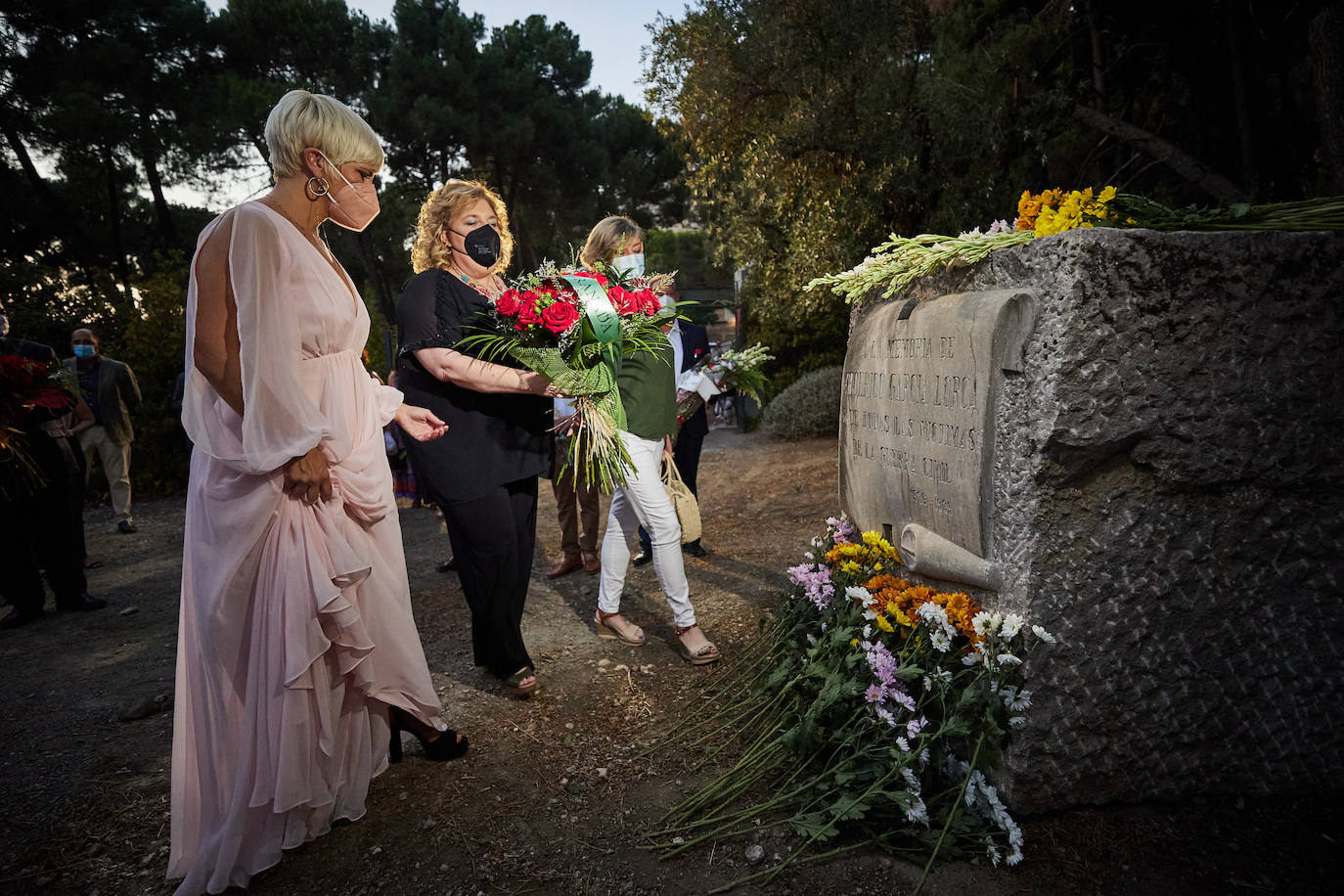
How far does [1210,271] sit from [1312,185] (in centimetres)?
869

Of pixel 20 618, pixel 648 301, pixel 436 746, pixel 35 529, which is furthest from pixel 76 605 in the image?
pixel 648 301

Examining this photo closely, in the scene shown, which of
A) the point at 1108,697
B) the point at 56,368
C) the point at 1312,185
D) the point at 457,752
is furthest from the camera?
the point at 1312,185

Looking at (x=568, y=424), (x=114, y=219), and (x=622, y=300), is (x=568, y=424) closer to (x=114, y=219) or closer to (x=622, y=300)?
(x=622, y=300)

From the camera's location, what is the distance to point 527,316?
289 centimetres

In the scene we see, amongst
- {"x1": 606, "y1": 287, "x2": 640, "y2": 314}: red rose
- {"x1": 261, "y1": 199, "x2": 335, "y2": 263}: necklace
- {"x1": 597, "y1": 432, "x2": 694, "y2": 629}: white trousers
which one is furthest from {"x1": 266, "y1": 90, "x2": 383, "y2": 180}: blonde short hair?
{"x1": 597, "y1": 432, "x2": 694, "y2": 629}: white trousers

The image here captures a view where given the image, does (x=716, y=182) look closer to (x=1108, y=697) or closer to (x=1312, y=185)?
(x=1312, y=185)

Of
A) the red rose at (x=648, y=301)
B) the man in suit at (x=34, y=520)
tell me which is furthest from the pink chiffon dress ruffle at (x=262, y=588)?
the man in suit at (x=34, y=520)

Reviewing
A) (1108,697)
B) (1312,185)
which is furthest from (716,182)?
(1108,697)

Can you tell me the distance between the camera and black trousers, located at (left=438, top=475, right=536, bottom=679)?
9.94 feet

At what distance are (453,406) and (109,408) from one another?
703 cm

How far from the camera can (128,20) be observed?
13.9m

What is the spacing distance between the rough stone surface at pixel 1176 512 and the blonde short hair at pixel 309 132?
2.15m

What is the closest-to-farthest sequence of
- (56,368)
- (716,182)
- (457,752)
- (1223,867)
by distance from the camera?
(1223,867), (457,752), (56,368), (716,182)

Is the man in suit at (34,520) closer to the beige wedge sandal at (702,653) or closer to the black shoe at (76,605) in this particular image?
the black shoe at (76,605)
